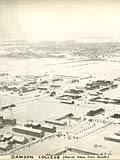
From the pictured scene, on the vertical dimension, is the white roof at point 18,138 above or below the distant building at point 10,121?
below

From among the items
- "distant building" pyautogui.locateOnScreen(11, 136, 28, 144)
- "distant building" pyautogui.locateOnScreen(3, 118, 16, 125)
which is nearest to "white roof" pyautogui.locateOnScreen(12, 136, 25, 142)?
"distant building" pyautogui.locateOnScreen(11, 136, 28, 144)

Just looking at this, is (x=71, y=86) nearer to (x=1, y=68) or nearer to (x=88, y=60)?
(x=88, y=60)

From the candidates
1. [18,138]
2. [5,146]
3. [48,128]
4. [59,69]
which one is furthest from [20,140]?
[59,69]

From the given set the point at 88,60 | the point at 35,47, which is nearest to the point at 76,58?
the point at 88,60

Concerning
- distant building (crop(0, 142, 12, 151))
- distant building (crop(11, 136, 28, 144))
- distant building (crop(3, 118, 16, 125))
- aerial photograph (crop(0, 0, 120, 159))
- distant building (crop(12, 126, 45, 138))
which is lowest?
distant building (crop(0, 142, 12, 151))

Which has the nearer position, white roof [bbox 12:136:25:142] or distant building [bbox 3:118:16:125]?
white roof [bbox 12:136:25:142]

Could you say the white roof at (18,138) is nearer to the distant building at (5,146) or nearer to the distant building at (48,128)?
the distant building at (5,146)

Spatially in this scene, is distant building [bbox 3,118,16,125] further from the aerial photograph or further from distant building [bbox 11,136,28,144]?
distant building [bbox 11,136,28,144]

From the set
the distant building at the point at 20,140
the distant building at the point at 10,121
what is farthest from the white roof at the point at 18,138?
the distant building at the point at 10,121
